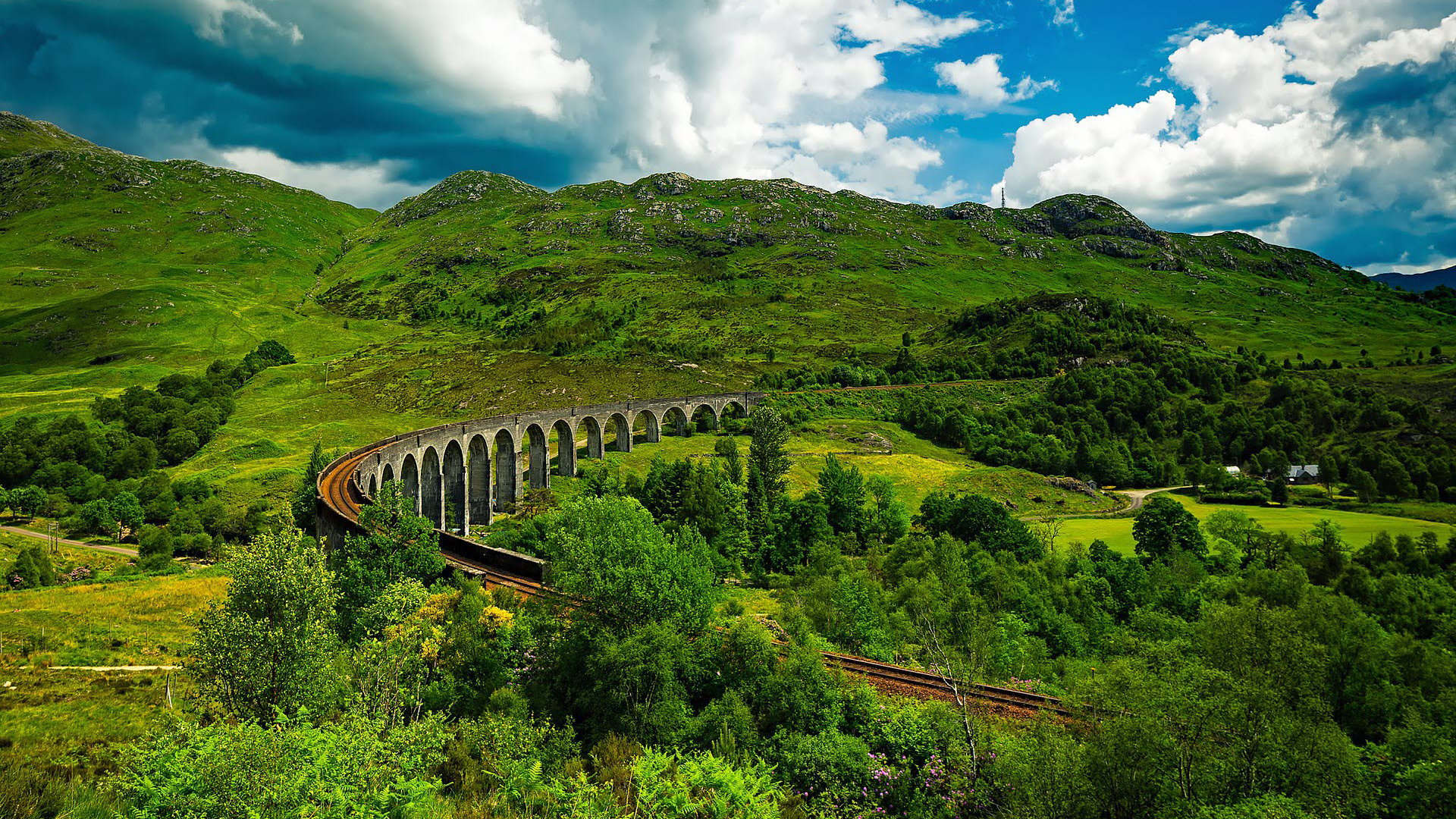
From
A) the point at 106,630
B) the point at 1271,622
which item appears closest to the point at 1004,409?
the point at 1271,622

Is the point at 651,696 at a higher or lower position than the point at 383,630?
lower

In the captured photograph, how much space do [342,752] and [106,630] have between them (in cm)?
3710

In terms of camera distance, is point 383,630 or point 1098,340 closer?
point 383,630

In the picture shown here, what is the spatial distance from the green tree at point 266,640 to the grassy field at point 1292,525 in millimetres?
71656

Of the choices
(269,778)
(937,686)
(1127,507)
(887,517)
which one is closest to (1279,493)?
(1127,507)

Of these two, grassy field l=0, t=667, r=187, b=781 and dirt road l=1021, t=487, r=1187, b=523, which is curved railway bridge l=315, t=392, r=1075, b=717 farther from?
dirt road l=1021, t=487, r=1187, b=523

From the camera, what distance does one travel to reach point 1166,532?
62281mm

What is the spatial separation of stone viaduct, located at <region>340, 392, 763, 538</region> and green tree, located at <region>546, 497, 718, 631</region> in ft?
71.2

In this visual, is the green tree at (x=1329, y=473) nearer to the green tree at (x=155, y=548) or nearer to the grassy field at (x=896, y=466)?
the grassy field at (x=896, y=466)

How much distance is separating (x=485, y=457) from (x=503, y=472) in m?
5.10

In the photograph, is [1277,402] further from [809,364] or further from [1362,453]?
[809,364]

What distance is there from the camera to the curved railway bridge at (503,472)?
2867 cm

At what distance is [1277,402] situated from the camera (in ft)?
416

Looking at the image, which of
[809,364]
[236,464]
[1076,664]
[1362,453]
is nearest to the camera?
[1076,664]
